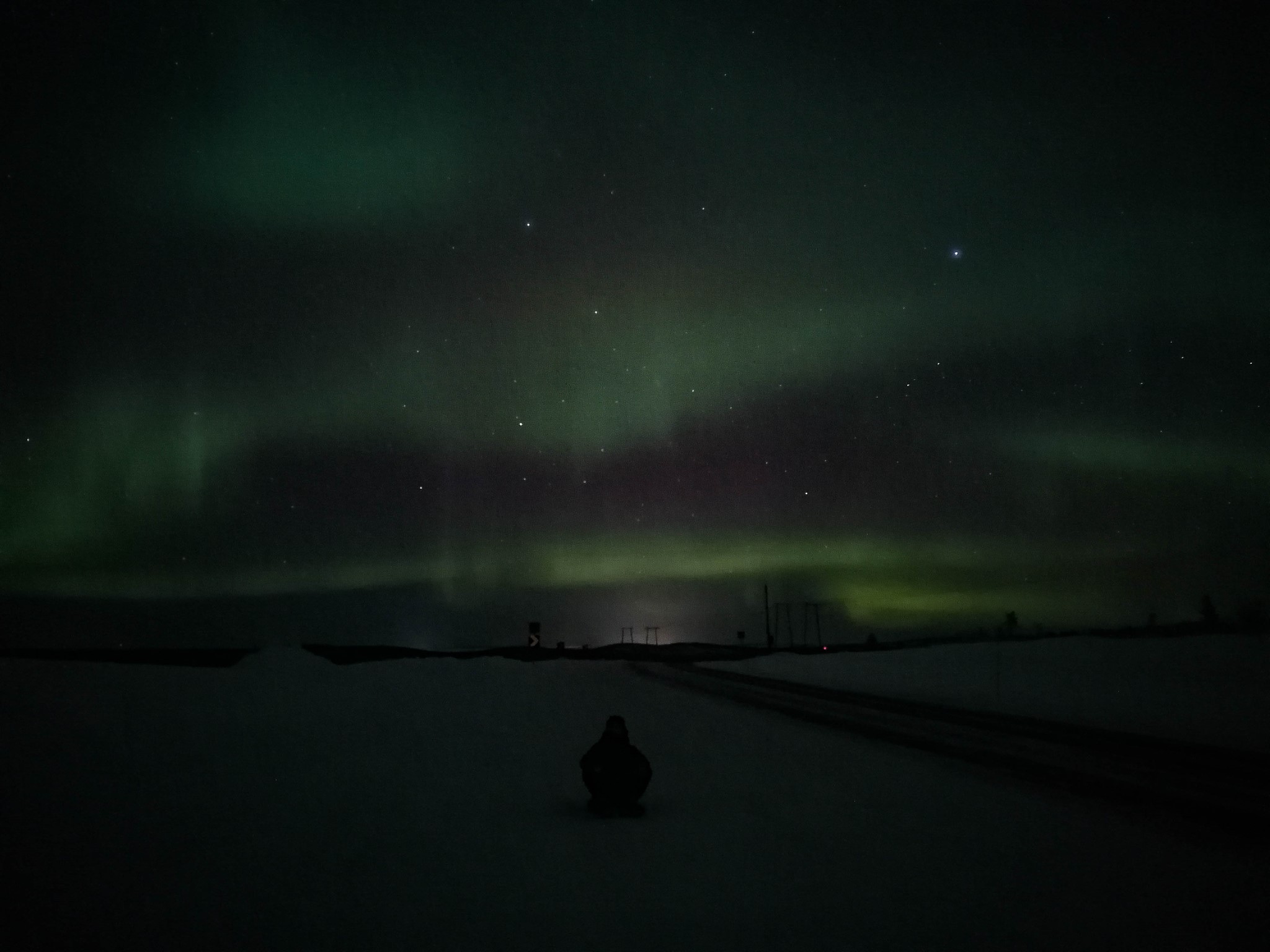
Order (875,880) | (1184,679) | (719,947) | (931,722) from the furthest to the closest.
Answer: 1. (1184,679)
2. (931,722)
3. (875,880)
4. (719,947)

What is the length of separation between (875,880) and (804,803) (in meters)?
3.94

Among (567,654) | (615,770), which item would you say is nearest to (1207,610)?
(567,654)

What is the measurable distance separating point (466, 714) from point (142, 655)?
54.6 meters

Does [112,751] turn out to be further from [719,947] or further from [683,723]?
[719,947]

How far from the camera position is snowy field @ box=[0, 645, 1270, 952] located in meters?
7.38

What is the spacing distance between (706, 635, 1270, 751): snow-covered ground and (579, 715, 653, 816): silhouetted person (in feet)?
47.4

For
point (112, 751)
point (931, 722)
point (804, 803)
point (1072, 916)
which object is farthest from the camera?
point (931, 722)

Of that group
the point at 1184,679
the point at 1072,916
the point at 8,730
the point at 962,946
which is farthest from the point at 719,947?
the point at 1184,679

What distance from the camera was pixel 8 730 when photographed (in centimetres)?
2128

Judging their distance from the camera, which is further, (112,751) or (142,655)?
(142,655)

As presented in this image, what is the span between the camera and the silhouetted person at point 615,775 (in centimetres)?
1177

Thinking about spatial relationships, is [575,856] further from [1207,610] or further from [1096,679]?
[1207,610]

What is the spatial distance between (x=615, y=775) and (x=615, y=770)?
0.06 m

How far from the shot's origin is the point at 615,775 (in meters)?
11.8
